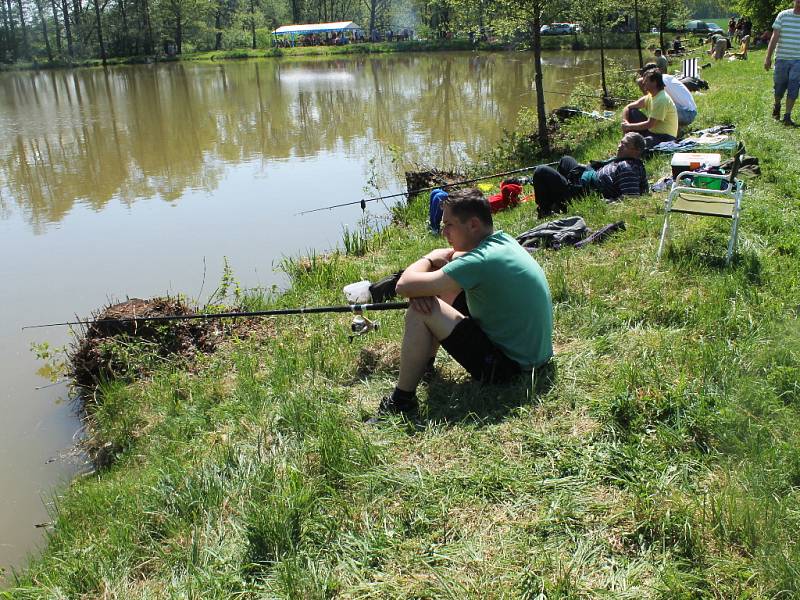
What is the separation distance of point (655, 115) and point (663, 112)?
0.31ft

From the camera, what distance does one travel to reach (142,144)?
16.2 m

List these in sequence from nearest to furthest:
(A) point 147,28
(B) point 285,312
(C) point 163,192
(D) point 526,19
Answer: (B) point 285,312
(D) point 526,19
(C) point 163,192
(A) point 147,28

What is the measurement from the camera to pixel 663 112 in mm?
8297

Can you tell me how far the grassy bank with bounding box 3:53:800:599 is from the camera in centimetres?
236

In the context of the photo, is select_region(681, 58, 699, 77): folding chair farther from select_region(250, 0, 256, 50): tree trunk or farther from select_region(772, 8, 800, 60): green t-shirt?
select_region(250, 0, 256, 50): tree trunk

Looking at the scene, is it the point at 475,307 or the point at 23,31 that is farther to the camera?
the point at 23,31

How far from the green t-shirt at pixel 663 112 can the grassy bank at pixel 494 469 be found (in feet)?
12.6

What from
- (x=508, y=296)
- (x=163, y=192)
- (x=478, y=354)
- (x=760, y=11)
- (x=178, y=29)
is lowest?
(x=478, y=354)

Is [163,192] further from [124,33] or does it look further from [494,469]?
[124,33]

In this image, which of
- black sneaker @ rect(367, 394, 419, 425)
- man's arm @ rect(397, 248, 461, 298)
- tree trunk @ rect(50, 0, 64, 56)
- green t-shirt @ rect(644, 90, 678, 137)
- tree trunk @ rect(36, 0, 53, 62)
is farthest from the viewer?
tree trunk @ rect(50, 0, 64, 56)

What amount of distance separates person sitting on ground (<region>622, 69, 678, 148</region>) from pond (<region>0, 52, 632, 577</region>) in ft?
12.2

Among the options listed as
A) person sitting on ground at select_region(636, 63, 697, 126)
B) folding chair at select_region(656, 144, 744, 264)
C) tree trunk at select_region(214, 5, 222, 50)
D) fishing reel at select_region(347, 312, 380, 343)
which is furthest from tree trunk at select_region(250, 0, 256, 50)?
fishing reel at select_region(347, 312, 380, 343)

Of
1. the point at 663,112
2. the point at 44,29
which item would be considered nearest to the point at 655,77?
the point at 663,112

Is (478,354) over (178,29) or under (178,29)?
under
